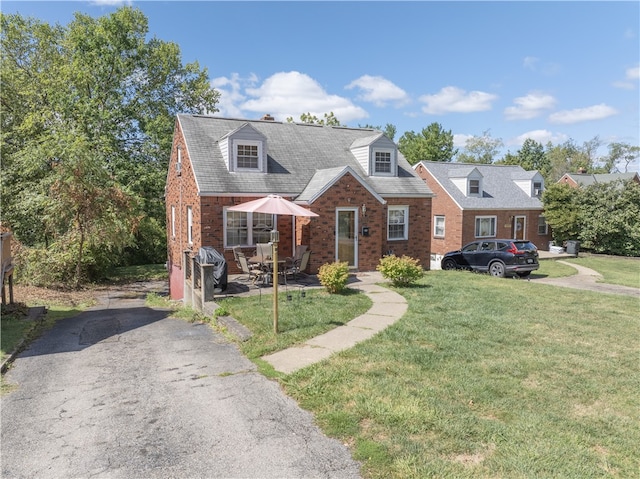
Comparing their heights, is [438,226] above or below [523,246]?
above

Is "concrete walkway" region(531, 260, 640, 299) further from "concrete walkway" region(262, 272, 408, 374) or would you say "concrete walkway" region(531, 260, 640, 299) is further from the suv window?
"concrete walkway" region(262, 272, 408, 374)

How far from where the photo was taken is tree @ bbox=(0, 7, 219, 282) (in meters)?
19.4

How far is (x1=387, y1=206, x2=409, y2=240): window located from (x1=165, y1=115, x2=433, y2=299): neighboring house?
5 cm

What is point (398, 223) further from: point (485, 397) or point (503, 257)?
point (485, 397)

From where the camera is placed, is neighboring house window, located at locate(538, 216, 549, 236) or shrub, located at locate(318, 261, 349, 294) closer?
shrub, located at locate(318, 261, 349, 294)

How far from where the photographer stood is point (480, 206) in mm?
29031

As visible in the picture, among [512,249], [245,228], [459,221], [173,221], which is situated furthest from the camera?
[459,221]

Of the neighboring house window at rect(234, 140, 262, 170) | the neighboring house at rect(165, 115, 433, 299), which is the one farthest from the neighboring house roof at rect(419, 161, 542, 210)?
the neighboring house window at rect(234, 140, 262, 170)

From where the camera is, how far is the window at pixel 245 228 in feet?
56.1

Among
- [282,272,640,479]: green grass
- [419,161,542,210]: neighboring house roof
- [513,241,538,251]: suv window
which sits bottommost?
[282,272,640,479]: green grass

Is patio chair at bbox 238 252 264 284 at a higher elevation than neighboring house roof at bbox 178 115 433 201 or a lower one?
lower

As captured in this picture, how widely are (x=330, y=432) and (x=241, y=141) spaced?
47.5 ft

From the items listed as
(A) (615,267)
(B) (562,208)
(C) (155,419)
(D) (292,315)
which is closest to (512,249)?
(A) (615,267)

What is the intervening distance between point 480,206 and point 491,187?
3.89 metres
